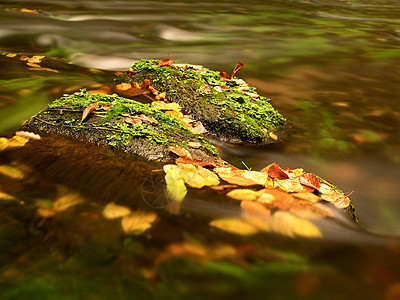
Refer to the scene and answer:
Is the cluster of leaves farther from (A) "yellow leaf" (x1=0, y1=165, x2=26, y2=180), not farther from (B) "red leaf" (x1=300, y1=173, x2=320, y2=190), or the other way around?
(A) "yellow leaf" (x1=0, y1=165, x2=26, y2=180)

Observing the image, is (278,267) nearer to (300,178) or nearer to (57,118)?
(300,178)

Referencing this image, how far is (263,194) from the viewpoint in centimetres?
168

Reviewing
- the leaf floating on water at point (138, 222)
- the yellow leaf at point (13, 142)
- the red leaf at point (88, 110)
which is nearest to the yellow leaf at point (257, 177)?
the leaf floating on water at point (138, 222)

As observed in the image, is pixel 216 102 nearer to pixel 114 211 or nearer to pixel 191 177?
pixel 191 177

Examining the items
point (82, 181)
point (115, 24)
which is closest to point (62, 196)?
point (82, 181)

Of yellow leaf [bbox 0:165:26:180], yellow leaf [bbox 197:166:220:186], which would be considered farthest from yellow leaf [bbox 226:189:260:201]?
yellow leaf [bbox 0:165:26:180]

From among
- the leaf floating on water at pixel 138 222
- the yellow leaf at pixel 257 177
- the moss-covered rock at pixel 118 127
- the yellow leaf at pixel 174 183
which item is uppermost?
the moss-covered rock at pixel 118 127

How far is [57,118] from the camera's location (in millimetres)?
2162

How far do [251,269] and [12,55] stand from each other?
4.39 metres

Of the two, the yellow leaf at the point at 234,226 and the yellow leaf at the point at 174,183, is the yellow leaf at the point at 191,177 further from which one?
the yellow leaf at the point at 234,226

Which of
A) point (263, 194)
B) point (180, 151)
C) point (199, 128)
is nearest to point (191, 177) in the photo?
point (180, 151)

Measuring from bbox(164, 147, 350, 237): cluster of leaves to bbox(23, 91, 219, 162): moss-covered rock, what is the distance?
0.47ft

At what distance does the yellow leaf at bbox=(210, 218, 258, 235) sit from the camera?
4.68ft

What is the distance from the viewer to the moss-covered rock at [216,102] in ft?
9.21
